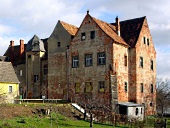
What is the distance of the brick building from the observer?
4266 centimetres

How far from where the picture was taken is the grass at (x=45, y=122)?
1134 inches

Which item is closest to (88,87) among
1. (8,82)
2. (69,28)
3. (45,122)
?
(69,28)

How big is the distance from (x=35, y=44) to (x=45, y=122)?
2380cm

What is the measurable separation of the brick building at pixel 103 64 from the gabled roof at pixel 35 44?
9.73ft

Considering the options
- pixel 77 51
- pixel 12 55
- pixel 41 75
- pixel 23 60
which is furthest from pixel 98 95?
pixel 12 55

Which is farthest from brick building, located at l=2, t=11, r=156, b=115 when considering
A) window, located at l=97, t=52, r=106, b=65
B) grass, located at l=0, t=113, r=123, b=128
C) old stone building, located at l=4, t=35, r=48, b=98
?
grass, located at l=0, t=113, r=123, b=128

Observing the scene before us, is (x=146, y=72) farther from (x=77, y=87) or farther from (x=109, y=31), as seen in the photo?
(x=77, y=87)

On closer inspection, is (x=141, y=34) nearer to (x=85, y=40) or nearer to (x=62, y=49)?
(x=85, y=40)

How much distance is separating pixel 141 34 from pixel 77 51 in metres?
9.56

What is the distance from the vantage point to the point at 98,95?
43000 mm

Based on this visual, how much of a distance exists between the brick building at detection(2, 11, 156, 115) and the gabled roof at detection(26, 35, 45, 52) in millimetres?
2966

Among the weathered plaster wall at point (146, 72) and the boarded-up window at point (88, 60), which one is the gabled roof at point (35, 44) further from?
the weathered plaster wall at point (146, 72)

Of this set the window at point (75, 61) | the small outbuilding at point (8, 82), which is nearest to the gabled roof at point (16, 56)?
the small outbuilding at point (8, 82)

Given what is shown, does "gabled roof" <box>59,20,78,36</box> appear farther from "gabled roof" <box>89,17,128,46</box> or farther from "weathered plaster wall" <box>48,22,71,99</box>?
"gabled roof" <box>89,17,128,46</box>
